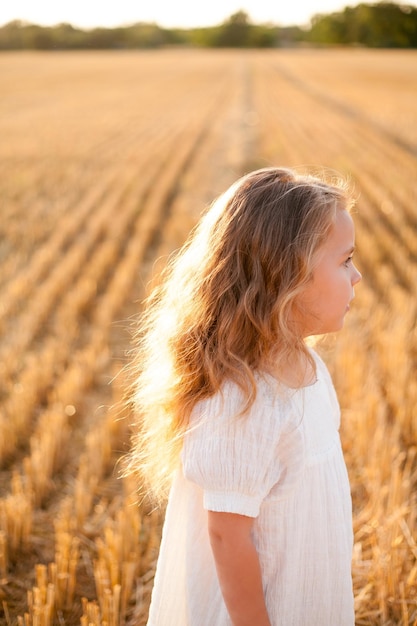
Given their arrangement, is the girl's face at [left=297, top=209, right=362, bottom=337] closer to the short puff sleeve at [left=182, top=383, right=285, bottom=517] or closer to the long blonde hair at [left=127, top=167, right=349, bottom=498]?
the long blonde hair at [left=127, top=167, right=349, bottom=498]

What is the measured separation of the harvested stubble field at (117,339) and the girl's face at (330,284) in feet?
2.44

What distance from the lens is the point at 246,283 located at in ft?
4.49

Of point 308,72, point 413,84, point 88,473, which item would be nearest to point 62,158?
point 88,473

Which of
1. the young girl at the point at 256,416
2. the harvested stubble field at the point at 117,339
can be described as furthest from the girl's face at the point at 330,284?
the harvested stubble field at the point at 117,339

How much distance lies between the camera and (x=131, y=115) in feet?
60.0

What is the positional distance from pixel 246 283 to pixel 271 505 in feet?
1.43

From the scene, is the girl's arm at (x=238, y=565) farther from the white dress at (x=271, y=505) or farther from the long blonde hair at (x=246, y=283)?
the long blonde hair at (x=246, y=283)

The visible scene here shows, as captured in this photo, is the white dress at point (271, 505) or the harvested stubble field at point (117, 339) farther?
the harvested stubble field at point (117, 339)

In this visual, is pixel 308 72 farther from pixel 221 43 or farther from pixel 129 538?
pixel 221 43

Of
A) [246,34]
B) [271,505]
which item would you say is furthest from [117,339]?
[246,34]

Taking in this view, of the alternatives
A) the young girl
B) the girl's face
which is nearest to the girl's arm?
the young girl

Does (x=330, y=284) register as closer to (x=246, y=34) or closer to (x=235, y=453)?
(x=235, y=453)

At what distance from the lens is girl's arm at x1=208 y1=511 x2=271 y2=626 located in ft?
4.28

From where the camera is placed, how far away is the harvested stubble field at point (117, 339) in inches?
94.7
